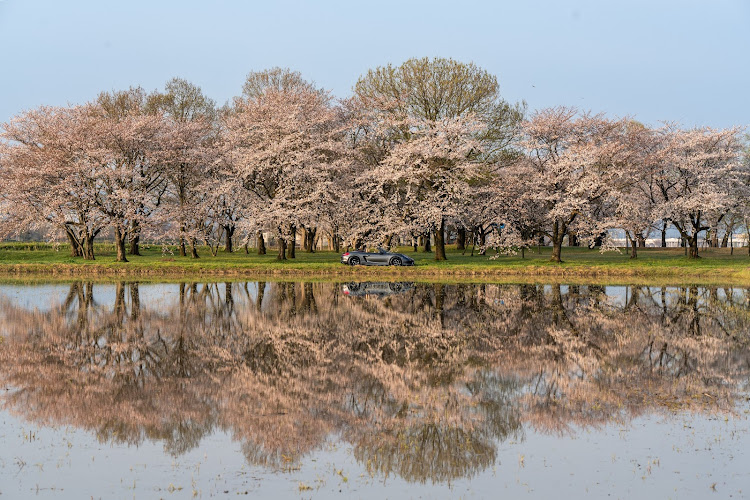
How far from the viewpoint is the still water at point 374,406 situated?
9.90m

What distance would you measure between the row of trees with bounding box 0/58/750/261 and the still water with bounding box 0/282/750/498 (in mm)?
34784

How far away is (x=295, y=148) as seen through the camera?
206ft

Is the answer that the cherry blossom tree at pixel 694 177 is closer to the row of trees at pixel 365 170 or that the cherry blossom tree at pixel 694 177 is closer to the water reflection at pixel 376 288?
the row of trees at pixel 365 170

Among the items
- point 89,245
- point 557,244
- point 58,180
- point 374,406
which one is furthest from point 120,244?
point 374,406

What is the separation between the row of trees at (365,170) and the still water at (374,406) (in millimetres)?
34784

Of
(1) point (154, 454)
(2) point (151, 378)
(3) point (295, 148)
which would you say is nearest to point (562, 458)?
(1) point (154, 454)

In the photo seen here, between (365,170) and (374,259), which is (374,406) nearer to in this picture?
(374,259)

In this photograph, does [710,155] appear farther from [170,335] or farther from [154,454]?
[154,454]

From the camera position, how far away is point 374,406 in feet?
44.1

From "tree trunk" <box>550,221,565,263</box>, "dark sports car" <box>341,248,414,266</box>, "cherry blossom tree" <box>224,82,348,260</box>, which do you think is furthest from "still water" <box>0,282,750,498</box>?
"cherry blossom tree" <box>224,82,348,260</box>

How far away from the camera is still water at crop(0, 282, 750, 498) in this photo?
9.90m

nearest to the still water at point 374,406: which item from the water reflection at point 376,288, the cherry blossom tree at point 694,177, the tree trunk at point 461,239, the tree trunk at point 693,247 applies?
the water reflection at point 376,288

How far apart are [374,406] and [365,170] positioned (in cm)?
5239

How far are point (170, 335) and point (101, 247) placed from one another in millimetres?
67845
